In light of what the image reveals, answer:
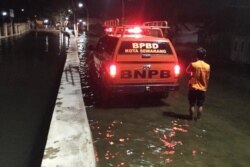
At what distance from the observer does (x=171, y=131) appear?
7785 millimetres

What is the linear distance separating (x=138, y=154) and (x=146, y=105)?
397 cm

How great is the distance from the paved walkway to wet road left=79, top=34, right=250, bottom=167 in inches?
21.8

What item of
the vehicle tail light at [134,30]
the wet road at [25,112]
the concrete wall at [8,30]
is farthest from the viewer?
the concrete wall at [8,30]

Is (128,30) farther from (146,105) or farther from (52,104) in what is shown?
(52,104)

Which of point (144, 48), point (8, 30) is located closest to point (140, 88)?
point (144, 48)

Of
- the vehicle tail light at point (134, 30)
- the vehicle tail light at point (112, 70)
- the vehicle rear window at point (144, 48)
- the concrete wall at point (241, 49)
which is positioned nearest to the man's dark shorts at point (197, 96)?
the vehicle rear window at point (144, 48)

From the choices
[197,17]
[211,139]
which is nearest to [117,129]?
[211,139]

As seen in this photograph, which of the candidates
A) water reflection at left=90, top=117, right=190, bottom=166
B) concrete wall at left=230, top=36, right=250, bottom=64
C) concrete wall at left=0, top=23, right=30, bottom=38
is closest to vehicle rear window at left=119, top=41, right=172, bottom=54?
water reflection at left=90, top=117, right=190, bottom=166

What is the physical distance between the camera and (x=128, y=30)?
1118 centimetres

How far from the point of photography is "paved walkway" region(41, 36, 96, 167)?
4969 millimetres

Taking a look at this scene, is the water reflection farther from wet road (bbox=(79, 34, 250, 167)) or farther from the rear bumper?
the rear bumper

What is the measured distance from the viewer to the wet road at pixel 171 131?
243 inches

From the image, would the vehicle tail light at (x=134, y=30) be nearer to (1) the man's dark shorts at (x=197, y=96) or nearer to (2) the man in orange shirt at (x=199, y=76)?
(2) the man in orange shirt at (x=199, y=76)

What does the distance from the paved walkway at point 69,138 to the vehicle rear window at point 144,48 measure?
1.92m
